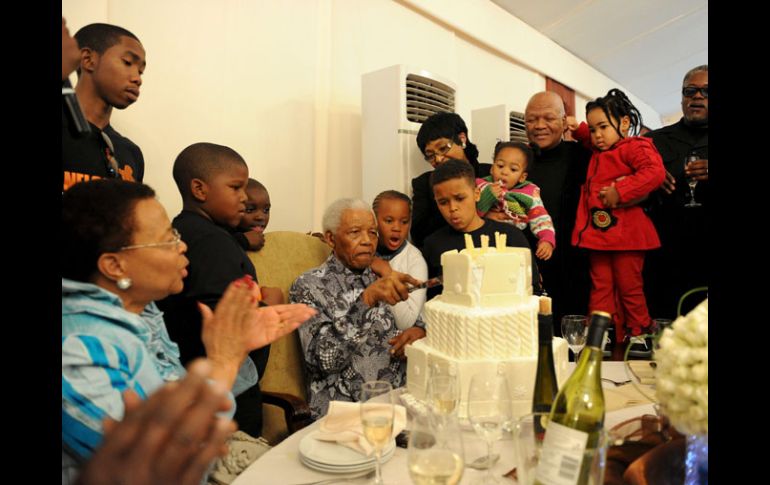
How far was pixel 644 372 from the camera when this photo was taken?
4.95 feet

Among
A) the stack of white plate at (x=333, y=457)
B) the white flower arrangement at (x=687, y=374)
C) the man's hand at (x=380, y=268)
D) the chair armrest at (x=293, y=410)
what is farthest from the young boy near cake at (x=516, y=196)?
the white flower arrangement at (x=687, y=374)

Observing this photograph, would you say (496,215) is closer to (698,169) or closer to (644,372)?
(698,169)

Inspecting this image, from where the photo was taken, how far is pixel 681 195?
298 cm

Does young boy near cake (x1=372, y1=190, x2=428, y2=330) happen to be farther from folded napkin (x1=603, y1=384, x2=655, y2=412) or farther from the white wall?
folded napkin (x1=603, y1=384, x2=655, y2=412)

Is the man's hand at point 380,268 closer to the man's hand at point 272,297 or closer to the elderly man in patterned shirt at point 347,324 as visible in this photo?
the elderly man in patterned shirt at point 347,324

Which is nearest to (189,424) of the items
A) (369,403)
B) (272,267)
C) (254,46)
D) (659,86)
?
(369,403)

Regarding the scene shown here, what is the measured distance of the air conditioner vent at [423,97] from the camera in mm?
3189

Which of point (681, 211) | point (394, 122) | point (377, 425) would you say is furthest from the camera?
point (394, 122)

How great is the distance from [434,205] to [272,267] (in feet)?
3.44

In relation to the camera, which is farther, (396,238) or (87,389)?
(396,238)

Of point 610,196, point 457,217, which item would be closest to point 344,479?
point 457,217

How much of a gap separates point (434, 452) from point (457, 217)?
4.80 ft

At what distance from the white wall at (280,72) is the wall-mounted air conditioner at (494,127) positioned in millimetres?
143
